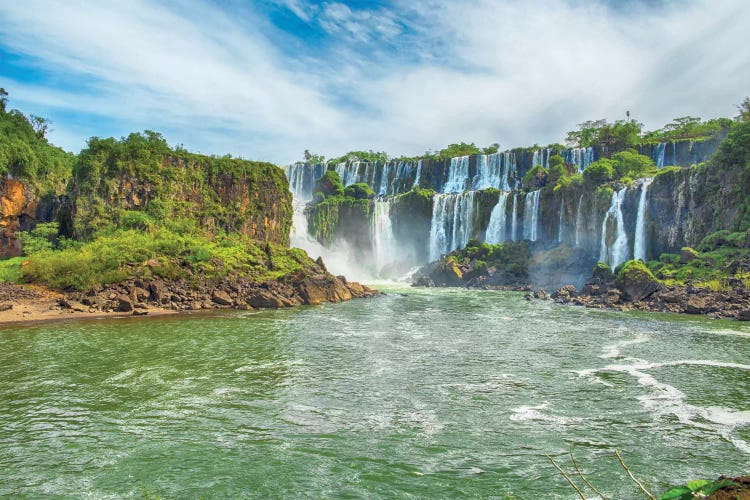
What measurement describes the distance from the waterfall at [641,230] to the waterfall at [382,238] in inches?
1259

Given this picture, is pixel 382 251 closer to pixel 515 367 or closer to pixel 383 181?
pixel 383 181

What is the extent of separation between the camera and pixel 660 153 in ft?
225

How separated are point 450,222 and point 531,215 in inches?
416

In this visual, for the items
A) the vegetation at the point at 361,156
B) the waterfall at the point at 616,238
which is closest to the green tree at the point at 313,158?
the vegetation at the point at 361,156

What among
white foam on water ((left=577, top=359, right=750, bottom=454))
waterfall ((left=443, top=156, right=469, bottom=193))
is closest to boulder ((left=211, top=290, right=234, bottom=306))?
white foam on water ((left=577, top=359, right=750, bottom=454))

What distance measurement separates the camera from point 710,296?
110ft

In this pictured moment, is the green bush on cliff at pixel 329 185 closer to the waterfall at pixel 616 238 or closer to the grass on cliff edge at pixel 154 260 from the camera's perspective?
the grass on cliff edge at pixel 154 260

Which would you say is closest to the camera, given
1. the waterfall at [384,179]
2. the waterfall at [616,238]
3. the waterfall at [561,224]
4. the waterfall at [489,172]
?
the waterfall at [616,238]

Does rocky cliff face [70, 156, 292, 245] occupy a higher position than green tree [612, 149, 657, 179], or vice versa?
green tree [612, 149, 657, 179]

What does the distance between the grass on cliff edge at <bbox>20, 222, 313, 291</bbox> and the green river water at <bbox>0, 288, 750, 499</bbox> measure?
888 centimetres

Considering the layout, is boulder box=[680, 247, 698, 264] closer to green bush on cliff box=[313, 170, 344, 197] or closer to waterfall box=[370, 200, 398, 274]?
waterfall box=[370, 200, 398, 274]

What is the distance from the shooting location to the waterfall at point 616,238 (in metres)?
49.8

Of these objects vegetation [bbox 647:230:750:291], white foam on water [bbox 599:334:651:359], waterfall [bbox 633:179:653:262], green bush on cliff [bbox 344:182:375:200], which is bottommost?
white foam on water [bbox 599:334:651:359]

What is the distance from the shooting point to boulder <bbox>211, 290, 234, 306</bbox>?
114 ft
